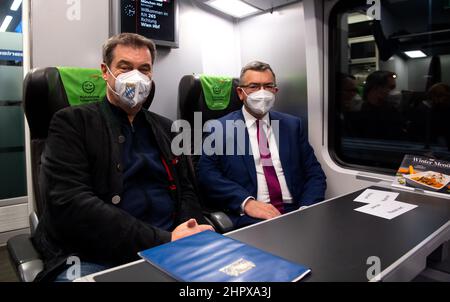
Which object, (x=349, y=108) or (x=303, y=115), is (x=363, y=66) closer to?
(x=349, y=108)

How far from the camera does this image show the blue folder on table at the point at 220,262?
88 centimetres

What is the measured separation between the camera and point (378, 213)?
58.9 inches

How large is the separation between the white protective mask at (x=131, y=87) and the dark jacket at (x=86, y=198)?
0.35 ft

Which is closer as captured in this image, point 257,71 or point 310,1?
point 257,71

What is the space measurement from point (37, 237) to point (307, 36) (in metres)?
2.15

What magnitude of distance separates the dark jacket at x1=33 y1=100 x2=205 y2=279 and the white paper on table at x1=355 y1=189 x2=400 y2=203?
40.3 inches

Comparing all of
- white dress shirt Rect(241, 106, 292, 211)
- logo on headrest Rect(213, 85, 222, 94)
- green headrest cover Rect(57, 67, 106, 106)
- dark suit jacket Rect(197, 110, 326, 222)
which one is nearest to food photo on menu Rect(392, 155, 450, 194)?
dark suit jacket Rect(197, 110, 326, 222)

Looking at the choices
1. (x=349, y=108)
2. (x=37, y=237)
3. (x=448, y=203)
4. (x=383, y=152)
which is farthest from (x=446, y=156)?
(x=37, y=237)

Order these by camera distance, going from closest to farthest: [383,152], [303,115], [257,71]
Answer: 1. [257,71]
2. [383,152]
3. [303,115]

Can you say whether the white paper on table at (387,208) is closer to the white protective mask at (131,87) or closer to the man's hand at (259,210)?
the man's hand at (259,210)

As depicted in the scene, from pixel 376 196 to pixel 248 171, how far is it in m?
0.77

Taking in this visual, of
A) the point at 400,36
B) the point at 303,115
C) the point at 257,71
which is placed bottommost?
the point at 303,115
